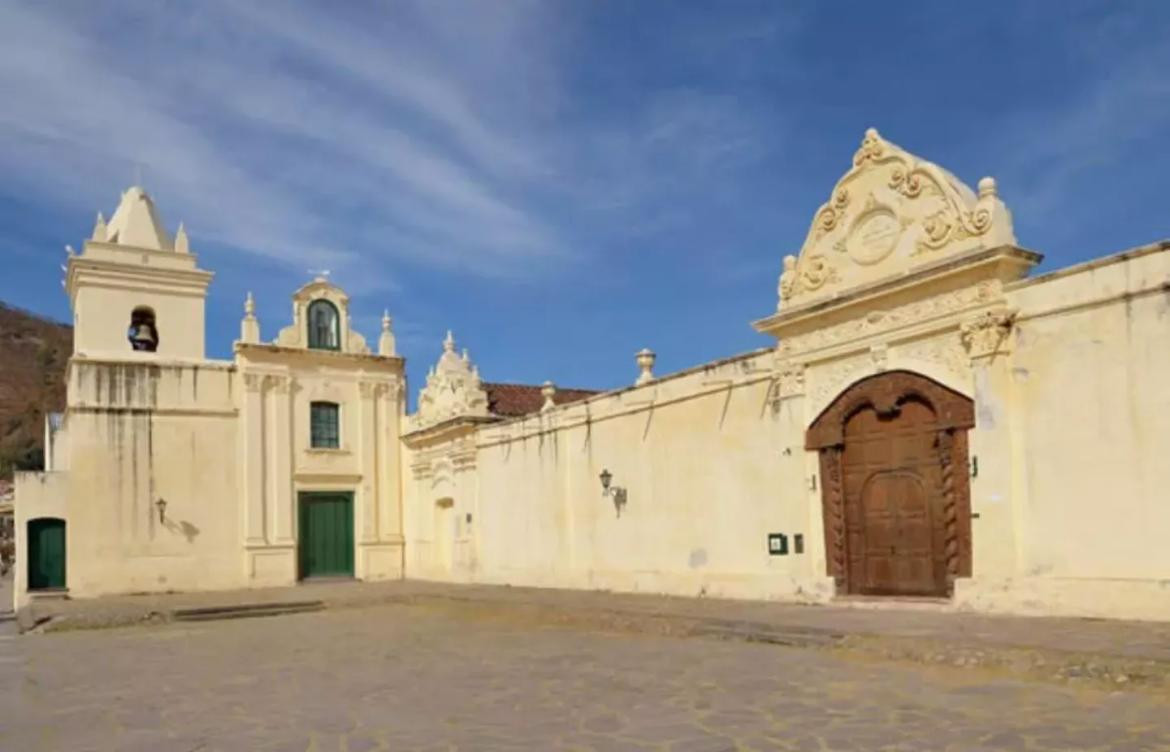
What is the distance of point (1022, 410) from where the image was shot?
11.2 meters

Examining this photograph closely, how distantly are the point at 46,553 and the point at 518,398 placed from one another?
11109 millimetres

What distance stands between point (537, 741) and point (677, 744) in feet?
2.91

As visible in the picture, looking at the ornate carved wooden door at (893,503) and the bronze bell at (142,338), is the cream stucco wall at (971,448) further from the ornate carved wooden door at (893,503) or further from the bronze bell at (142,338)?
the bronze bell at (142,338)

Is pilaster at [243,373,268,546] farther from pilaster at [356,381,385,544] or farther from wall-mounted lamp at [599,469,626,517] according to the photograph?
wall-mounted lamp at [599,469,626,517]

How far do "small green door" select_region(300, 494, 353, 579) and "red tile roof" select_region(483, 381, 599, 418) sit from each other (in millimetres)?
4441

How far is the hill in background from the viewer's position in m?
66.4

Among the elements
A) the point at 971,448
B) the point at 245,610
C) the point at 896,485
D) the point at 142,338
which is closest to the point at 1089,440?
the point at 971,448

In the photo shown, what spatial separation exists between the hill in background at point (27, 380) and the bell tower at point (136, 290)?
4190cm

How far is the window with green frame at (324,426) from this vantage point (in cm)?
2523

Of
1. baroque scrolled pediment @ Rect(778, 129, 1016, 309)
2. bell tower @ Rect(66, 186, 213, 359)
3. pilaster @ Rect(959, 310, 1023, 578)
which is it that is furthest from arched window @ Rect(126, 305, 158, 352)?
pilaster @ Rect(959, 310, 1023, 578)

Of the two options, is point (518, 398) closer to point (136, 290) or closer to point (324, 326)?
point (324, 326)

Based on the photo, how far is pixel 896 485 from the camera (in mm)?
12664

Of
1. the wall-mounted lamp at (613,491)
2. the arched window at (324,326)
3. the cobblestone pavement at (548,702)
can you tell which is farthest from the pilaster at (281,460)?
the cobblestone pavement at (548,702)

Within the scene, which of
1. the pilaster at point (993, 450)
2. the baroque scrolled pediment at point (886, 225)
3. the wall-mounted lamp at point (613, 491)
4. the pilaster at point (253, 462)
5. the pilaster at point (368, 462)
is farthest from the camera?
the pilaster at point (368, 462)
